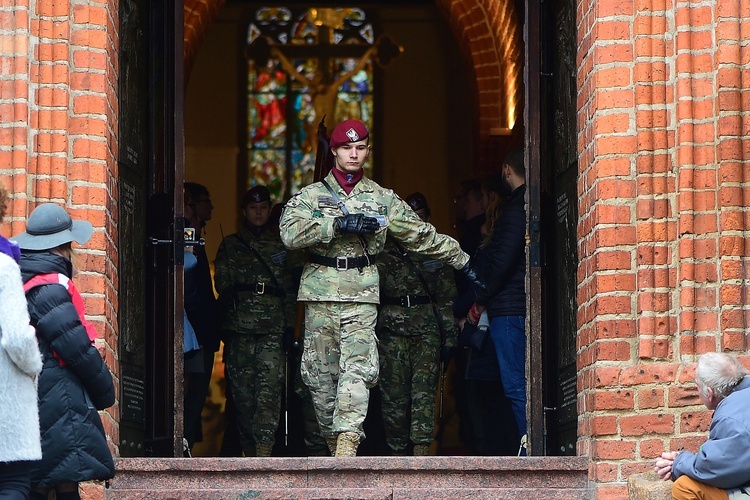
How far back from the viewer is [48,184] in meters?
7.84

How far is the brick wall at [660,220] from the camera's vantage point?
304 inches

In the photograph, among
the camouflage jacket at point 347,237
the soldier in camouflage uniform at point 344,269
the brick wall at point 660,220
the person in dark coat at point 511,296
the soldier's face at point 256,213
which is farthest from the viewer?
the soldier's face at point 256,213

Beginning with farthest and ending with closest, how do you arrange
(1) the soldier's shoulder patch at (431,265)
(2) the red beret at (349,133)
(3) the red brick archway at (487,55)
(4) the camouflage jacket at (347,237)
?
(3) the red brick archway at (487,55) → (1) the soldier's shoulder patch at (431,265) → (2) the red beret at (349,133) → (4) the camouflage jacket at (347,237)

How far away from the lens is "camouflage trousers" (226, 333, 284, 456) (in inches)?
411

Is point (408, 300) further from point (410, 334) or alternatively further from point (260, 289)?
point (260, 289)

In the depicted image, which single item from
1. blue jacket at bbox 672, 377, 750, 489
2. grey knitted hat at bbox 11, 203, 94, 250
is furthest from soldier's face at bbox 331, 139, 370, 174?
blue jacket at bbox 672, 377, 750, 489

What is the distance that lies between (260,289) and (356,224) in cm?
202

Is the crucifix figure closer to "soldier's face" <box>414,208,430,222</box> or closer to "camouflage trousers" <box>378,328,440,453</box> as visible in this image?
"soldier's face" <box>414,208,430,222</box>

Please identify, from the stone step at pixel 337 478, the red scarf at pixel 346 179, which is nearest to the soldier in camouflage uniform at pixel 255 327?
the red scarf at pixel 346 179

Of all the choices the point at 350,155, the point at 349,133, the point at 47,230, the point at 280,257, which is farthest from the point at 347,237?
the point at 47,230

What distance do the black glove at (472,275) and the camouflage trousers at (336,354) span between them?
25.8 inches

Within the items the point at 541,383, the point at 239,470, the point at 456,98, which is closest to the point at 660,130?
the point at 541,383

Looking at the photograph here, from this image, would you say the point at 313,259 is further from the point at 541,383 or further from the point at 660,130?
the point at 660,130

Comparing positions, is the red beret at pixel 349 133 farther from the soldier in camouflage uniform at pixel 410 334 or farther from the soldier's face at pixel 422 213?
the soldier's face at pixel 422 213
